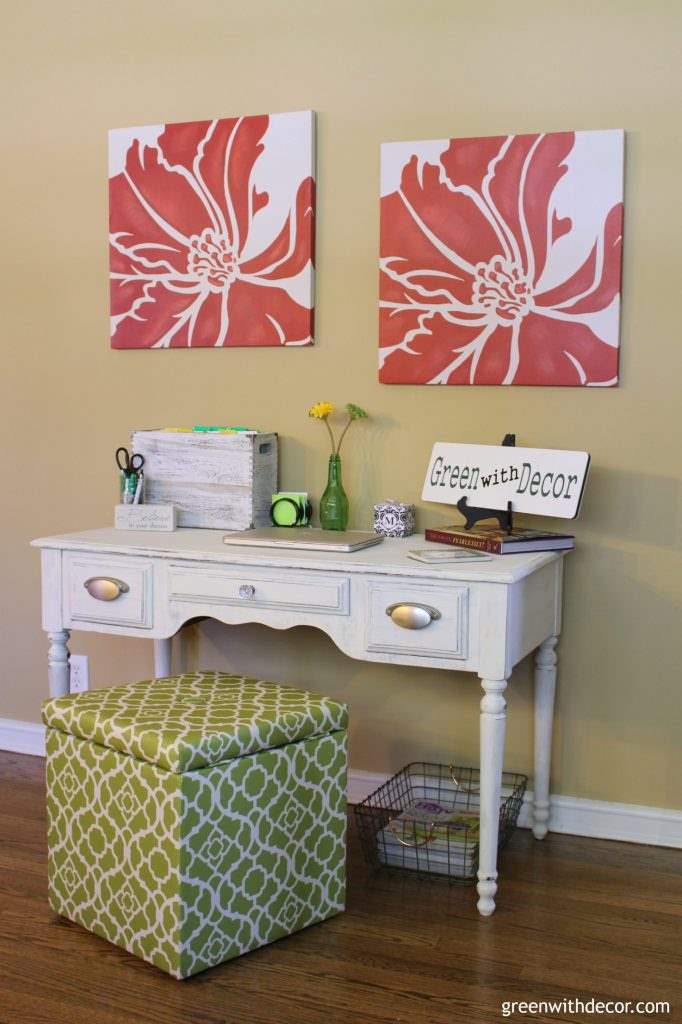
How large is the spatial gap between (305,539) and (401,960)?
912 millimetres

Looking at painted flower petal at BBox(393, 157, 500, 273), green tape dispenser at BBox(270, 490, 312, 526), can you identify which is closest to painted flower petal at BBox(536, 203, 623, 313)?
painted flower petal at BBox(393, 157, 500, 273)

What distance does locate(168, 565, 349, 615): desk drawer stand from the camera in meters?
2.44

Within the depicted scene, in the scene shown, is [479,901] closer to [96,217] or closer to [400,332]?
[400,332]

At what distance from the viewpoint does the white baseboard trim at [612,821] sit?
108 inches

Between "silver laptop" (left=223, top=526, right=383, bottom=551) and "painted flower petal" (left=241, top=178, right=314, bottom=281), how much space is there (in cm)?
68

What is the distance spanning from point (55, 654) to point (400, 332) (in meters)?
1.14

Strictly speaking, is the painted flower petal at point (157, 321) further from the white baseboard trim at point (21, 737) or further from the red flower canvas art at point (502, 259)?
the white baseboard trim at point (21, 737)

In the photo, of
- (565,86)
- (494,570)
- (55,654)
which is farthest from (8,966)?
(565,86)

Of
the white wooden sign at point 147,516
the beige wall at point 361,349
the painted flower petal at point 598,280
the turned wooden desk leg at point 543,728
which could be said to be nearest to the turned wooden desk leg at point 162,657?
the beige wall at point 361,349

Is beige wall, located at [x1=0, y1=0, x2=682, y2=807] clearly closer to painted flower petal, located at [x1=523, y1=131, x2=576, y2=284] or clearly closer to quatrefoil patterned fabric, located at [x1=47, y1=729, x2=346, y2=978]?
painted flower petal, located at [x1=523, y1=131, x2=576, y2=284]

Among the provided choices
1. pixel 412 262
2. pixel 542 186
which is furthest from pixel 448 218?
pixel 542 186

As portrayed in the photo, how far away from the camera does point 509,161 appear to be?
273 cm

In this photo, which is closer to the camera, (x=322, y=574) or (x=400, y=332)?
(x=322, y=574)

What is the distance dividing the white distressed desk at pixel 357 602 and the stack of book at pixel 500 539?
0.03m
